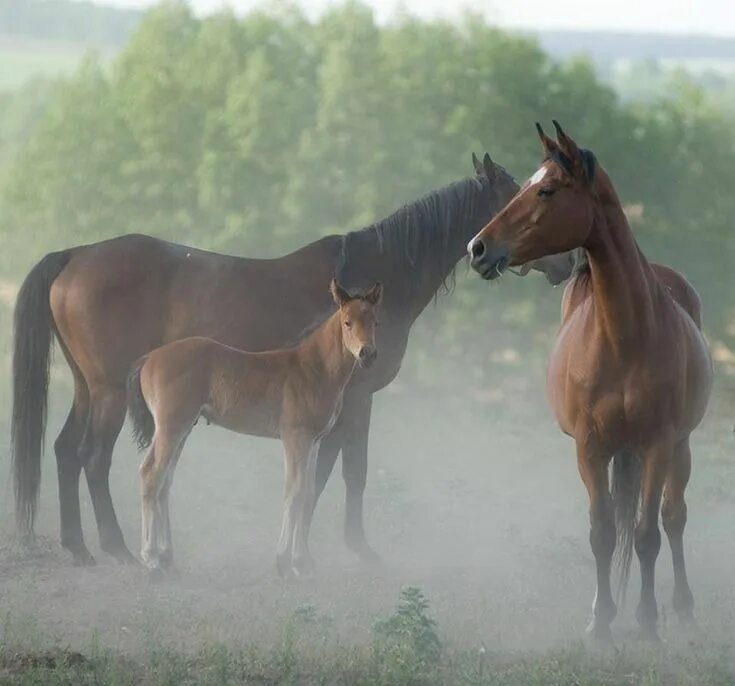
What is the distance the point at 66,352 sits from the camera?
7742mm

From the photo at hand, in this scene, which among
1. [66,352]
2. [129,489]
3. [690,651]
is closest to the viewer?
[690,651]

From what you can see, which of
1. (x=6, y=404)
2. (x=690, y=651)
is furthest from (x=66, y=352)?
(x=6, y=404)

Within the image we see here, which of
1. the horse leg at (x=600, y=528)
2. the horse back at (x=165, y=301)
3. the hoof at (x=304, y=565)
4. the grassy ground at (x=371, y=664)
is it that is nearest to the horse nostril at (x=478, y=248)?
the horse leg at (x=600, y=528)

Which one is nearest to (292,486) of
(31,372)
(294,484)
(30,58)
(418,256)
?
(294,484)

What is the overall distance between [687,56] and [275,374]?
9332 millimetres

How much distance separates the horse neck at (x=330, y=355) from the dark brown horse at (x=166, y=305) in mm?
459

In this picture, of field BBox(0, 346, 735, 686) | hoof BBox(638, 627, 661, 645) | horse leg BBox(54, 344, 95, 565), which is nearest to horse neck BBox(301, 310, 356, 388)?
field BBox(0, 346, 735, 686)

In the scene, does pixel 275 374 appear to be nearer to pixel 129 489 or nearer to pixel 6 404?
pixel 129 489

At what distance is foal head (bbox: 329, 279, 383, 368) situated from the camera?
675 cm

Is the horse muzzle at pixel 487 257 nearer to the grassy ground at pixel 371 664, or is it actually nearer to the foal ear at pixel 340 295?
the foal ear at pixel 340 295

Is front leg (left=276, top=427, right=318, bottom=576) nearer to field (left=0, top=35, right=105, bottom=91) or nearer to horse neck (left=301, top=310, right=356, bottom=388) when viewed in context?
horse neck (left=301, top=310, right=356, bottom=388)

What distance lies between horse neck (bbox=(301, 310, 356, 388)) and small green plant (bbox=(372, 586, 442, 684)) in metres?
1.53

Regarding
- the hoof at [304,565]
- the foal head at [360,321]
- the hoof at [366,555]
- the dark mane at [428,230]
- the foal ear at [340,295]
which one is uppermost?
the dark mane at [428,230]

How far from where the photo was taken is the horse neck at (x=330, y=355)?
23.4ft
